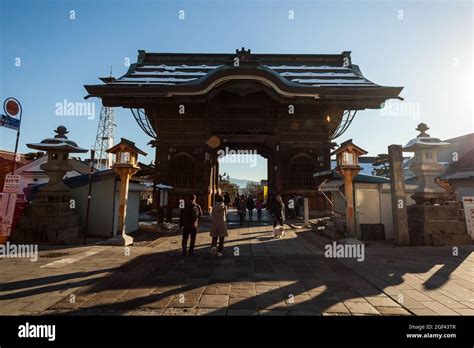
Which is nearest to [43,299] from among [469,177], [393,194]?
[393,194]

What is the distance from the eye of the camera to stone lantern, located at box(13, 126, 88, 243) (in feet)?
26.1

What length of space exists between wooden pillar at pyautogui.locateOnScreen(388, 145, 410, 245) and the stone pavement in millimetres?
1175

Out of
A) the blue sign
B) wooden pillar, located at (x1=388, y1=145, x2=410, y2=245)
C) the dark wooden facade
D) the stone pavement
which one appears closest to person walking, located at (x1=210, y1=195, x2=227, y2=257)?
the stone pavement

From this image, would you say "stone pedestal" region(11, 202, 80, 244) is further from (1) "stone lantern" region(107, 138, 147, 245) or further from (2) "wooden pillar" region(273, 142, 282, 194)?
(2) "wooden pillar" region(273, 142, 282, 194)

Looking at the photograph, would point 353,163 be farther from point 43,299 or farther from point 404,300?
point 43,299

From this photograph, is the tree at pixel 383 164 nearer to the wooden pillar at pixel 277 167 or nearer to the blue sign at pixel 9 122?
the wooden pillar at pixel 277 167

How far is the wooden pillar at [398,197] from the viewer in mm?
8388

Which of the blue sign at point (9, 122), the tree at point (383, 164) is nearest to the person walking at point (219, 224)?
the blue sign at point (9, 122)

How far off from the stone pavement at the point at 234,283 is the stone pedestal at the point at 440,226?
1.08 m

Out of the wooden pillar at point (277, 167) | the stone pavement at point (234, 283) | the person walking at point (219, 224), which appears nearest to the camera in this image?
the stone pavement at point (234, 283)

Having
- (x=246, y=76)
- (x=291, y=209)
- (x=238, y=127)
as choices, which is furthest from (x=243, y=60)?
(x=291, y=209)

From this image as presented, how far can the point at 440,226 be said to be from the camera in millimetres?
8438

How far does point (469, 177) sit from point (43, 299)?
25461mm

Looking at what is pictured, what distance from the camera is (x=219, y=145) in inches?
678
